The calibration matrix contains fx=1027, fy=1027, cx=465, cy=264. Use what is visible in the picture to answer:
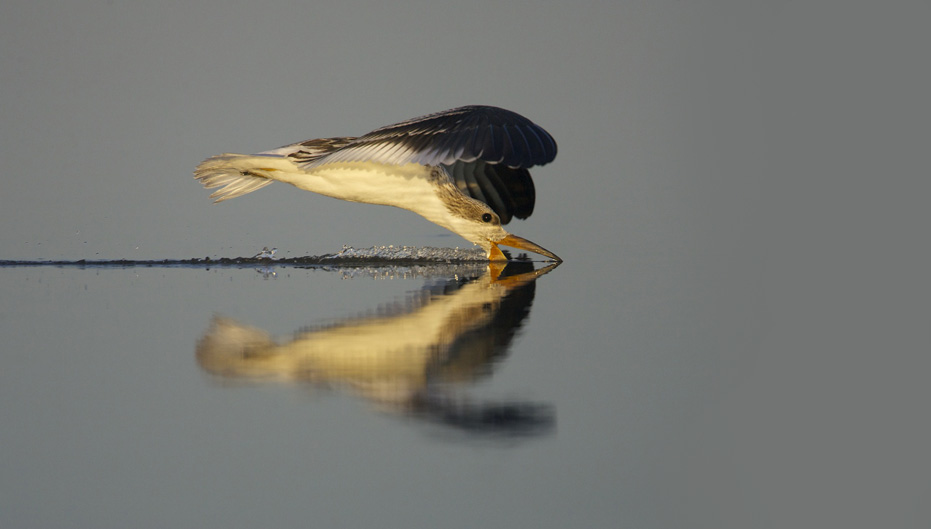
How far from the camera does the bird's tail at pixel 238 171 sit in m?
7.20

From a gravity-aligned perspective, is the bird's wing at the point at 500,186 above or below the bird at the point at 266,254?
above

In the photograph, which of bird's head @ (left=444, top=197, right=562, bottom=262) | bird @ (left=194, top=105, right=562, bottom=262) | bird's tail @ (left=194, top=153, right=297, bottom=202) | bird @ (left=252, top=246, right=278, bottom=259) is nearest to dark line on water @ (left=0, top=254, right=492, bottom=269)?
bird @ (left=252, top=246, right=278, bottom=259)

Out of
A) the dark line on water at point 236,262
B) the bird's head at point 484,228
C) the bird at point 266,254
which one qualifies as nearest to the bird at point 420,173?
the bird's head at point 484,228

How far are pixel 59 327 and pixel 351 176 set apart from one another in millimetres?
2819

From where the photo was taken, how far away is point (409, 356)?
3.89 m

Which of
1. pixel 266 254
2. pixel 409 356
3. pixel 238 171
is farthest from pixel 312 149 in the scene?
pixel 409 356

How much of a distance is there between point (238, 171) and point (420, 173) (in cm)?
143

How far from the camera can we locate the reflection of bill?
3.09m

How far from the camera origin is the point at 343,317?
485 centimetres

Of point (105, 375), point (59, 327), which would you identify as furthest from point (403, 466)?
point (59, 327)

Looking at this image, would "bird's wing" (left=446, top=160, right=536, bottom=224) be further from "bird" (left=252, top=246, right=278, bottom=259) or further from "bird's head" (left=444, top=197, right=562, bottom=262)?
"bird" (left=252, top=246, right=278, bottom=259)

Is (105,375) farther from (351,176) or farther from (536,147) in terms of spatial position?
(351,176)

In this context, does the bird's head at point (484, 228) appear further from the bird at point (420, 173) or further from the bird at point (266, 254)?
the bird at point (266, 254)

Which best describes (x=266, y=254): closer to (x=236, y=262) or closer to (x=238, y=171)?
(x=236, y=262)
